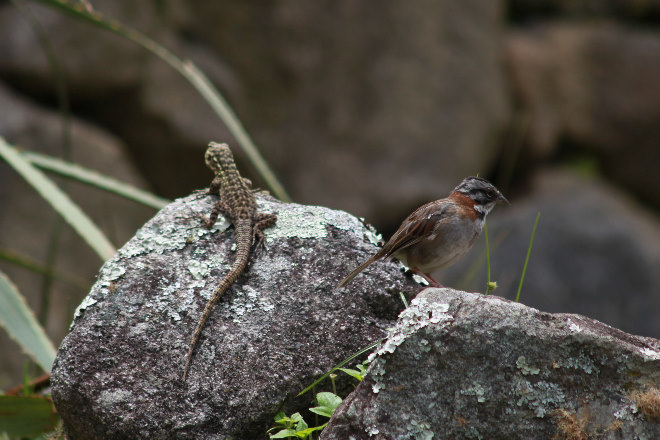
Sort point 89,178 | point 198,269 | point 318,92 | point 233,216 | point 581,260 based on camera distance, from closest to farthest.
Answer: point 198,269
point 233,216
point 89,178
point 318,92
point 581,260

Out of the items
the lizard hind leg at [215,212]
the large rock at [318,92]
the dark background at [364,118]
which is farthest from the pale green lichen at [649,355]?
the large rock at [318,92]

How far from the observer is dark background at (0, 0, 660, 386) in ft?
26.3

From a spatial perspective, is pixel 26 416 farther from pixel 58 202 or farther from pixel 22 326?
pixel 58 202

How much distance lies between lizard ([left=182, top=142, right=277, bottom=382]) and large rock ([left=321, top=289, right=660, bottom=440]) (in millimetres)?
795

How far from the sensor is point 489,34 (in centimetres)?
993

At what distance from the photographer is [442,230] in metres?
3.34

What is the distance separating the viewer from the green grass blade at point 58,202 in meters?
3.34

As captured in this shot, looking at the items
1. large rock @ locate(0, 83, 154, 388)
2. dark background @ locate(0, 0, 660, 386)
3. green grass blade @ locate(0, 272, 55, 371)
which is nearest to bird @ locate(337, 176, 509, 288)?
green grass blade @ locate(0, 272, 55, 371)

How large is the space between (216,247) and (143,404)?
91 cm

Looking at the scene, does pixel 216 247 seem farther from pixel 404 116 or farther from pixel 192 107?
pixel 404 116

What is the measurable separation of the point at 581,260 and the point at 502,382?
7.58 m

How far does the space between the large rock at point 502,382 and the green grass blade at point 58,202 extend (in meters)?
1.54

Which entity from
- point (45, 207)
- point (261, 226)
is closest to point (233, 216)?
point (261, 226)

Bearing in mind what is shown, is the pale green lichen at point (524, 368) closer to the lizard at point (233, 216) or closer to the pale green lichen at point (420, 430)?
the pale green lichen at point (420, 430)
